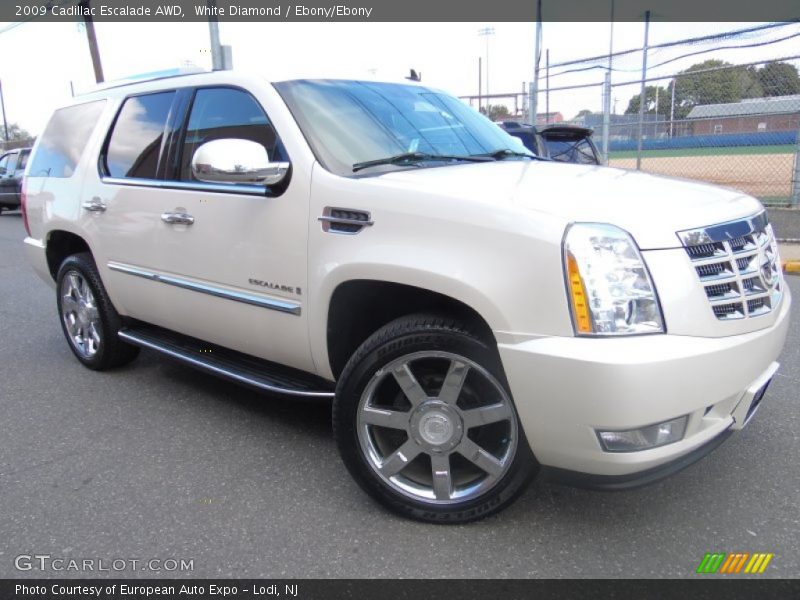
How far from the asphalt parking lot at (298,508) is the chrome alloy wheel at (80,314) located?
2.38ft

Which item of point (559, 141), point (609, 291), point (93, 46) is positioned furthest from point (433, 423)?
point (93, 46)

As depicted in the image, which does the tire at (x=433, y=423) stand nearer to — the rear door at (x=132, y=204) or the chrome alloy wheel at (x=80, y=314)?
the rear door at (x=132, y=204)

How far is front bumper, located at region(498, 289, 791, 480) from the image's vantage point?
2.09 m

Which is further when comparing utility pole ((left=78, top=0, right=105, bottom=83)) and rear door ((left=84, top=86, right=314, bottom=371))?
utility pole ((left=78, top=0, right=105, bottom=83))

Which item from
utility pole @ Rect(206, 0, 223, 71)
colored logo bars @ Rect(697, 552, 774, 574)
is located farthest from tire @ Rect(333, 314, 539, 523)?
utility pole @ Rect(206, 0, 223, 71)

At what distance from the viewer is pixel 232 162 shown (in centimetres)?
283

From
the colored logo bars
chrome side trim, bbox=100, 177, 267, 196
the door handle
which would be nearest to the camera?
the colored logo bars

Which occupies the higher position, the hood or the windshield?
the windshield

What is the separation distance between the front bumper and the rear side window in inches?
140

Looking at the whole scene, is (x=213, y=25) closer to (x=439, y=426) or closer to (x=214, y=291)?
(x=214, y=291)

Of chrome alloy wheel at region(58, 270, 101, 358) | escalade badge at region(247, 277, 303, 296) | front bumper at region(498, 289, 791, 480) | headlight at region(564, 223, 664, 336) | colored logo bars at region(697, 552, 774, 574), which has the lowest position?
colored logo bars at region(697, 552, 774, 574)

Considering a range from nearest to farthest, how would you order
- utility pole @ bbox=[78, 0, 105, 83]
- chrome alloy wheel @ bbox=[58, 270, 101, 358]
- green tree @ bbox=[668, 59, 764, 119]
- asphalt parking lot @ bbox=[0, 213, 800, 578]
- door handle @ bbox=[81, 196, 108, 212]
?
asphalt parking lot @ bbox=[0, 213, 800, 578]
door handle @ bbox=[81, 196, 108, 212]
chrome alloy wheel @ bbox=[58, 270, 101, 358]
green tree @ bbox=[668, 59, 764, 119]
utility pole @ bbox=[78, 0, 105, 83]

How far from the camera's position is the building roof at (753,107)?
10.7m
